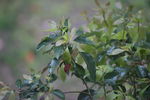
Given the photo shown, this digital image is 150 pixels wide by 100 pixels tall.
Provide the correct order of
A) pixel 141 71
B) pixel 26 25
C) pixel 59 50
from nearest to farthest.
Answer: pixel 59 50, pixel 141 71, pixel 26 25

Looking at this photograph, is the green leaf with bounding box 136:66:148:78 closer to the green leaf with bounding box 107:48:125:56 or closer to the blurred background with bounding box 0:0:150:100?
the green leaf with bounding box 107:48:125:56

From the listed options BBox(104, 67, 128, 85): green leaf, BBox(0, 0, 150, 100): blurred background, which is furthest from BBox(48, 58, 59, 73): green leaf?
BBox(0, 0, 150, 100): blurred background

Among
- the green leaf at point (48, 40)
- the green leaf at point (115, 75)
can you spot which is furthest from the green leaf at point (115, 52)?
the green leaf at point (48, 40)

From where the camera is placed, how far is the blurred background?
3.06 meters

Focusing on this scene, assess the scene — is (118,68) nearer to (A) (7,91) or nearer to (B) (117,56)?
(B) (117,56)

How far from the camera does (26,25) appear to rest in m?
3.43

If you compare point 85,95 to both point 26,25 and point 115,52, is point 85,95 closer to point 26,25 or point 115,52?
point 115,52

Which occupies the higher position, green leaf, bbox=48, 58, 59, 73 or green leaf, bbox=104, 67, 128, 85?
green leaf, bbox=48, 58, 59, 73

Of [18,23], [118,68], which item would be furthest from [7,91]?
[18,23]

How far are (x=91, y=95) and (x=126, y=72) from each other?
11 cm

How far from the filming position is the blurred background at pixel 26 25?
3.06 metres

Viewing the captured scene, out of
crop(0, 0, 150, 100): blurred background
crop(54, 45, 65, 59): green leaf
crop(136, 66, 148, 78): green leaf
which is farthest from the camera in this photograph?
crop(0, 0, 150, 100): blurred background

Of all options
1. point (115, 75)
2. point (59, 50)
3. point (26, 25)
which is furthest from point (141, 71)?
point (26, 25)

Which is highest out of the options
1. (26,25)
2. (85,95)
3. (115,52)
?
Answer: (26,25)
